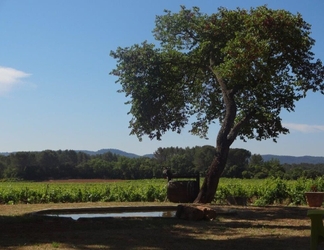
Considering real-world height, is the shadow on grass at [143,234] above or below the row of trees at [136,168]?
below

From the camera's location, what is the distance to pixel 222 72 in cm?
1546

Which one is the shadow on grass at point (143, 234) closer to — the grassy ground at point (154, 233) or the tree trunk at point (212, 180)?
the grassy ground at point (154, 233)

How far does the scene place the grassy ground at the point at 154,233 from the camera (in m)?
7.83

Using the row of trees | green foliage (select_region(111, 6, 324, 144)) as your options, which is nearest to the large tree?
green foliage (select_region(111, 6, 324, 144))

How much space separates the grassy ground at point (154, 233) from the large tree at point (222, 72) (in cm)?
533

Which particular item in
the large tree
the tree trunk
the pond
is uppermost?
the large tree

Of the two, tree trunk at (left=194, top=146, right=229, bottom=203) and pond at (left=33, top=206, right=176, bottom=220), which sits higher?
tree trunk at (left=194, top=146, right=229, bottom=203)

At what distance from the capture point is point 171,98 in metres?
19.1

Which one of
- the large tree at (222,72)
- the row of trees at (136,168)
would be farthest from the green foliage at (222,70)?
the row of trees at (136,168)

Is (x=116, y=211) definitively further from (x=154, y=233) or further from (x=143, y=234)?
(x=143, y=234)

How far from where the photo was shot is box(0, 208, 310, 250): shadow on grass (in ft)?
25.7

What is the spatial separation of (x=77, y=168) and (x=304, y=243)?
46.0 metres

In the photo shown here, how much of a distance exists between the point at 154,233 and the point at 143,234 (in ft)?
0.96

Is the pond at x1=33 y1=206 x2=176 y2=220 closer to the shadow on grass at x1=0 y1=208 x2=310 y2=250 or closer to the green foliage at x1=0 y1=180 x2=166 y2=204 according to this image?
the shadow on grass at x1=0 y1=208 x2=310 y2=250
